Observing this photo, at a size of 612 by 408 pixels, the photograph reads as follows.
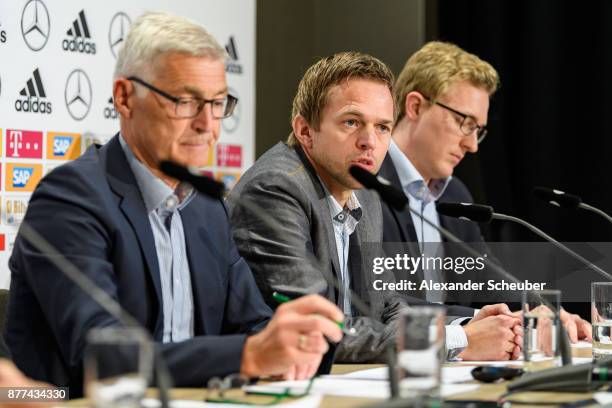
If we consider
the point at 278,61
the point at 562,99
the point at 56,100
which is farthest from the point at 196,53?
the point at 562,99

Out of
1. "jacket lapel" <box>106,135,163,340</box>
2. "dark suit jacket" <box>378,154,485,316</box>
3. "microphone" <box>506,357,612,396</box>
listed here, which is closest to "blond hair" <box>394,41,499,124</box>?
"dark suit jacket" <box>378,154,485,316</box>

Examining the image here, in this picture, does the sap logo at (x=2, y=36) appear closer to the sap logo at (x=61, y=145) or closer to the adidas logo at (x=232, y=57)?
the sap logo at (x=61, y=145)

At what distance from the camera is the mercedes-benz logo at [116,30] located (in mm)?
3404

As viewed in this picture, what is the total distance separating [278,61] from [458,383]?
3323 millimetres

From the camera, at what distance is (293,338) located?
1862 millimetres

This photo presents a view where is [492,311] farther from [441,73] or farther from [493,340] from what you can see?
[441,73]

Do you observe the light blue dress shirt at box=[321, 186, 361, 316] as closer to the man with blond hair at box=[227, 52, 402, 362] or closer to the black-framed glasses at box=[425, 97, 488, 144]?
the man with blond hair at box=[227, 52, 402, 362]

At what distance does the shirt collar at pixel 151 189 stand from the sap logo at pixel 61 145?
0.99m

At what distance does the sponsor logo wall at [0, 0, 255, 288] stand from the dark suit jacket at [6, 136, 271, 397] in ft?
2.89

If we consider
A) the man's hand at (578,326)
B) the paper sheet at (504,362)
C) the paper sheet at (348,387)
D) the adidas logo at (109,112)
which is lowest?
the paper sheet at (504,362)

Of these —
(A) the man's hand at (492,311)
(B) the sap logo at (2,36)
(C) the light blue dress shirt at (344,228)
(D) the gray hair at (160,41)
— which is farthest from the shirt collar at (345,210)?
(B) the sap logo at (2,36)

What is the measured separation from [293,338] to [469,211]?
3.05ft

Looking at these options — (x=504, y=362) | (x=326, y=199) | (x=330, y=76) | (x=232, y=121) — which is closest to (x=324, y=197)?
(x=326, y=199)

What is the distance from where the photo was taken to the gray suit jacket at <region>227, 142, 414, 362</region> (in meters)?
2.53
